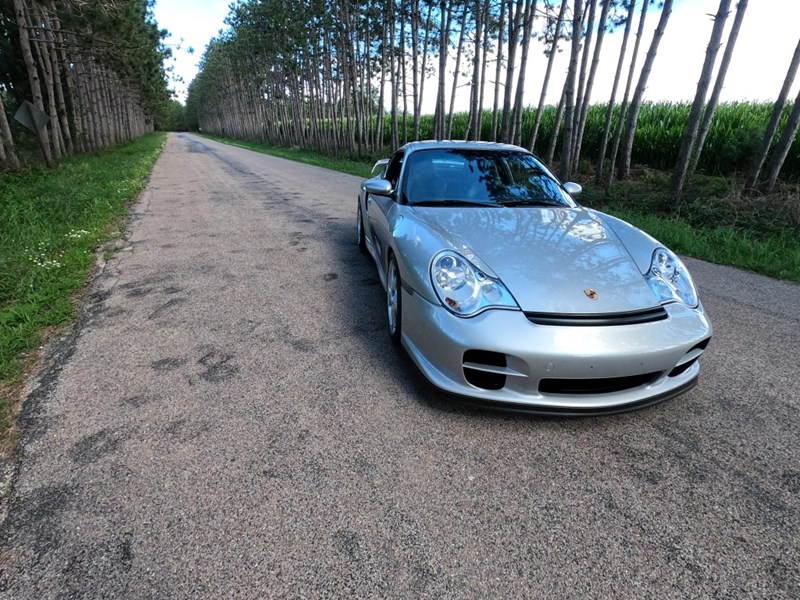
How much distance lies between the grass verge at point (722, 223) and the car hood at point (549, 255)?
341cm

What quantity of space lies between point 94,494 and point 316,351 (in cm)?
143

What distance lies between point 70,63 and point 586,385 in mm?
27447

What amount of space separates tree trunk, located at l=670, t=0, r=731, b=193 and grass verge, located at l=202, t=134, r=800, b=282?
0.40 meters

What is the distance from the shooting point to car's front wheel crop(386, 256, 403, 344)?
110 inches

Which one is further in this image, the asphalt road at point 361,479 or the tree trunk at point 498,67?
the tree trunk at point 498,67

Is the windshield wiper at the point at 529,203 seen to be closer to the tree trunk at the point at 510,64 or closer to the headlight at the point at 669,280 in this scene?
the headlight at the point at 669,280

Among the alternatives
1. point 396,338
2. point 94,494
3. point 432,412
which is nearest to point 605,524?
point 432,412

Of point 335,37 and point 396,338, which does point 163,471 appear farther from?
point 335,37

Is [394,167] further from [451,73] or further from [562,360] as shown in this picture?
[451,73]

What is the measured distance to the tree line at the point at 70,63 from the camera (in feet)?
39.6

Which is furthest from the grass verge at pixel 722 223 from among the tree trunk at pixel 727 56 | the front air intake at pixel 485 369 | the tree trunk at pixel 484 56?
the tree trunk at pixel 484 56

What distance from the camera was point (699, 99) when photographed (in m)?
7.99

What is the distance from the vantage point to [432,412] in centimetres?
229

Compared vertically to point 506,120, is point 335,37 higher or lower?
higher
